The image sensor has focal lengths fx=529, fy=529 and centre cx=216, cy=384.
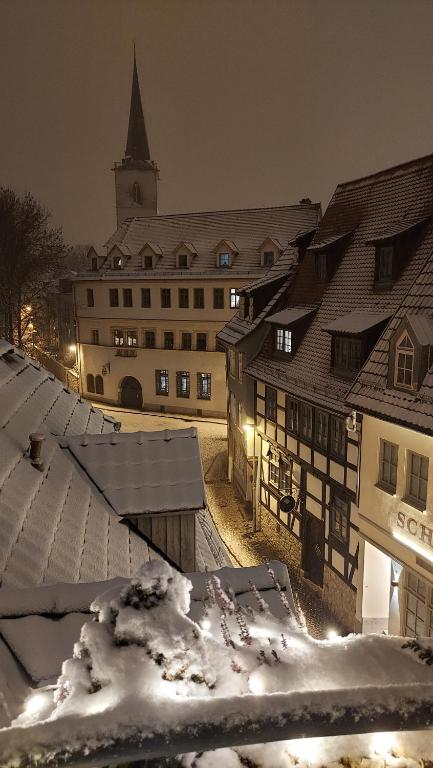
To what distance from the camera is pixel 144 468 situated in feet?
29.5

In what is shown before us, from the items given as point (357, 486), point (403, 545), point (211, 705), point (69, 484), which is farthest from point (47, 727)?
point (357, 486)

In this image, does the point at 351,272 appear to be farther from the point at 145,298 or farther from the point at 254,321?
the point at 145,298

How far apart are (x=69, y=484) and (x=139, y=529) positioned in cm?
131

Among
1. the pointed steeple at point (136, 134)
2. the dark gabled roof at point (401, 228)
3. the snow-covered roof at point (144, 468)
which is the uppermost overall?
the pointed steeple at point (136, 134)

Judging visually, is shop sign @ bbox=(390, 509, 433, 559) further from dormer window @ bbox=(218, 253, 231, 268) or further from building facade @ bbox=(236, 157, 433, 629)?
dormer window @ bbox=(218, 253, 231, 268)

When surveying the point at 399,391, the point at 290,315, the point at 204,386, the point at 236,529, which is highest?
the point at 290,315

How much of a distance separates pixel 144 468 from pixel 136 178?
47724mm

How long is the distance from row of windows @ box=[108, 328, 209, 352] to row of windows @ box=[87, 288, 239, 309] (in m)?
1.77

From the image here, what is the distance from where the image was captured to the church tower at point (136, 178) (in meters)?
51.0

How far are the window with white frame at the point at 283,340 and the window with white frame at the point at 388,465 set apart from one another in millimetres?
6275

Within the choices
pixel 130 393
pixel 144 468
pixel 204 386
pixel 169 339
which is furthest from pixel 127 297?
pixel 144 468

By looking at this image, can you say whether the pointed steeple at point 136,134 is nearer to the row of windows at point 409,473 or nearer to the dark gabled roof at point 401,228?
the dark gabled roof at point 401,228

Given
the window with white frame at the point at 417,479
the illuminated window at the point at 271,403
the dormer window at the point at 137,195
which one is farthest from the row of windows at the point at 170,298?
the window with white frame at the point at 417,479

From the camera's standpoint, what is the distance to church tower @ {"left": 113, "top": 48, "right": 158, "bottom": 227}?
51031 millimetres
